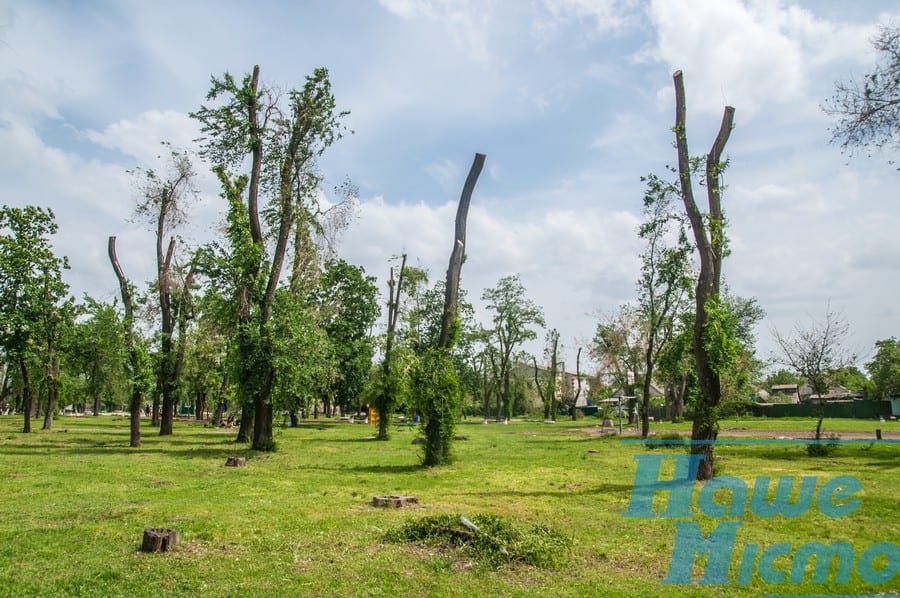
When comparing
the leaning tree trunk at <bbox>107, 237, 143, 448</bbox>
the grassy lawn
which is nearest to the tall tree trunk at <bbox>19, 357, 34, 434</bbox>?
the leaning tree trunk at <bbox>107, 237, 143, 448</bbox>

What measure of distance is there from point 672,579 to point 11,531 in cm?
813

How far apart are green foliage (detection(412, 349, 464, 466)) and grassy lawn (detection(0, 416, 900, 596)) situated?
0.78 meters

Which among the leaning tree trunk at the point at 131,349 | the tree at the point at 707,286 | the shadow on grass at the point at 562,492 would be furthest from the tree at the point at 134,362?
the tree at the point at 707,286

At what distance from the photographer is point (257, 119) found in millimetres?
23234

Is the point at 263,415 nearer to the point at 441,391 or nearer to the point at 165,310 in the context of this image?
the point at 165,310

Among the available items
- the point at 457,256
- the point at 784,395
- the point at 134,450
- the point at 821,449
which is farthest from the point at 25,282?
the point at 784,395

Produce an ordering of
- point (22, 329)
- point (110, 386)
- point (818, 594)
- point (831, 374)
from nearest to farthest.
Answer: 1. point (818, 594)
2. point (831, 374)
3. point (22, 329)
4. point (110, 386)

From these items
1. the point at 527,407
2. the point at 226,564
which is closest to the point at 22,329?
the point at 226,564

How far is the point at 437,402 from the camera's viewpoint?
54.1ft

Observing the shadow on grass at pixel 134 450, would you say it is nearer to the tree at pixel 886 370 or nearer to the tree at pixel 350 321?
the tree at pixel 350 321

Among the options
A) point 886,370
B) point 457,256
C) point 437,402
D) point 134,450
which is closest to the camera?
point 437,402

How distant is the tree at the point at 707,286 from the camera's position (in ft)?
43.5

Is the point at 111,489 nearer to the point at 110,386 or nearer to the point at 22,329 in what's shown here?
the point at 22,329

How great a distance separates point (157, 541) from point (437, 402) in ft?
32.4
